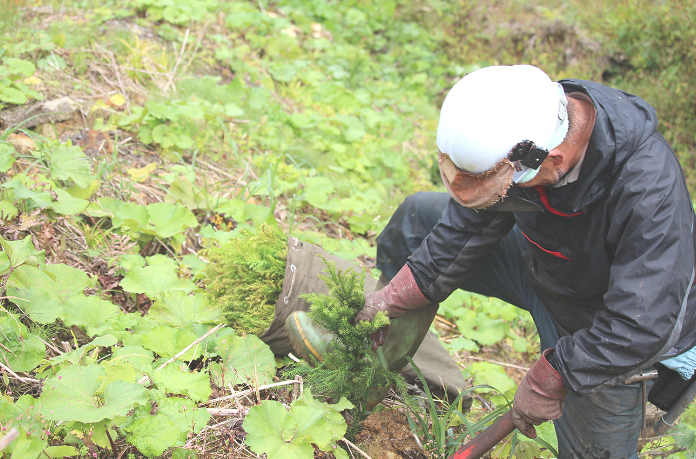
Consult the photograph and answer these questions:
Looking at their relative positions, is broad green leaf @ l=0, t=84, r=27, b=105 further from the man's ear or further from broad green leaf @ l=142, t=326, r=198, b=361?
the man's ear

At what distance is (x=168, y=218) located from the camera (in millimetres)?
2609

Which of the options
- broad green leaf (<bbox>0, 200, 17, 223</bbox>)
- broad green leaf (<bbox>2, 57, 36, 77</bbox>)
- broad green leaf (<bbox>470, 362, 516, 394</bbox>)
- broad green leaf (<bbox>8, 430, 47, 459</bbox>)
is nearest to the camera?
broad green leaf (<bbox>8, 430, 47, 459</bbox>)

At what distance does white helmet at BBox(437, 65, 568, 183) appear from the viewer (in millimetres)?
1656

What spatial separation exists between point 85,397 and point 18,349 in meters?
0.42

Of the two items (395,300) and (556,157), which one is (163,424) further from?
(556,157)

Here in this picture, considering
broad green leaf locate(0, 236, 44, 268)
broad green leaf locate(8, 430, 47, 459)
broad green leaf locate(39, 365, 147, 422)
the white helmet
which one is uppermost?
the white helmet

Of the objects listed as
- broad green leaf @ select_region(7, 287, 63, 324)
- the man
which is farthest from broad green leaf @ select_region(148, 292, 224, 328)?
the man

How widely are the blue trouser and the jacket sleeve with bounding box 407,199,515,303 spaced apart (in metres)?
0.29

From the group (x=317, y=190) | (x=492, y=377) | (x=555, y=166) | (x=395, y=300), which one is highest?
(x=555, y=166)

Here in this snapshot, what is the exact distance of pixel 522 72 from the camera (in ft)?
5.60

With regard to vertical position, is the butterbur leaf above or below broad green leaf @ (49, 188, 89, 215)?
below

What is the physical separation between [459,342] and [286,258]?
4.42 ft

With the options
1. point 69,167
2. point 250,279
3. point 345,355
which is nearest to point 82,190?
point 69,167

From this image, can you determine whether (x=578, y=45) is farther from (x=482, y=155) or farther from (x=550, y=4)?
(x=482, y=155)
